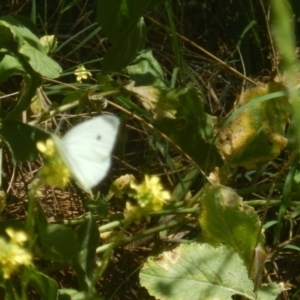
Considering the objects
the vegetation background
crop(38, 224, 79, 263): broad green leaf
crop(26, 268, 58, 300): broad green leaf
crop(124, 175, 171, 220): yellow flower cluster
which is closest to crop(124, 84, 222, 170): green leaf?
the vegetation background

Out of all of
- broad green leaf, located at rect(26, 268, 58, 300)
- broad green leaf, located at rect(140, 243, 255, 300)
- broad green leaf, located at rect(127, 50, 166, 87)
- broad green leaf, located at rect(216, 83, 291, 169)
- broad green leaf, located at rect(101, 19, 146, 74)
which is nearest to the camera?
broad green leaf, located at rect(26, 268, 58, 300)

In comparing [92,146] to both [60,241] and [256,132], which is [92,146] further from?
[256,132]

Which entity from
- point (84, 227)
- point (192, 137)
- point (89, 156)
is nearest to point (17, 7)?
point (192, 137)

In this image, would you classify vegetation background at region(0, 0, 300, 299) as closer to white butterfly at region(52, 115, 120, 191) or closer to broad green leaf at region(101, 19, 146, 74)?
broad green leaf at region(101, 19, 146, 74)

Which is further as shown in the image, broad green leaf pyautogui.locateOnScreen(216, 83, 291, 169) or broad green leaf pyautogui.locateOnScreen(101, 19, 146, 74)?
broad green leaf pyautogui.locateOnScreen(216, 83, 291, 169)

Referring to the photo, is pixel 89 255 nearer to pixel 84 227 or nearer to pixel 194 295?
pixel 84 227
